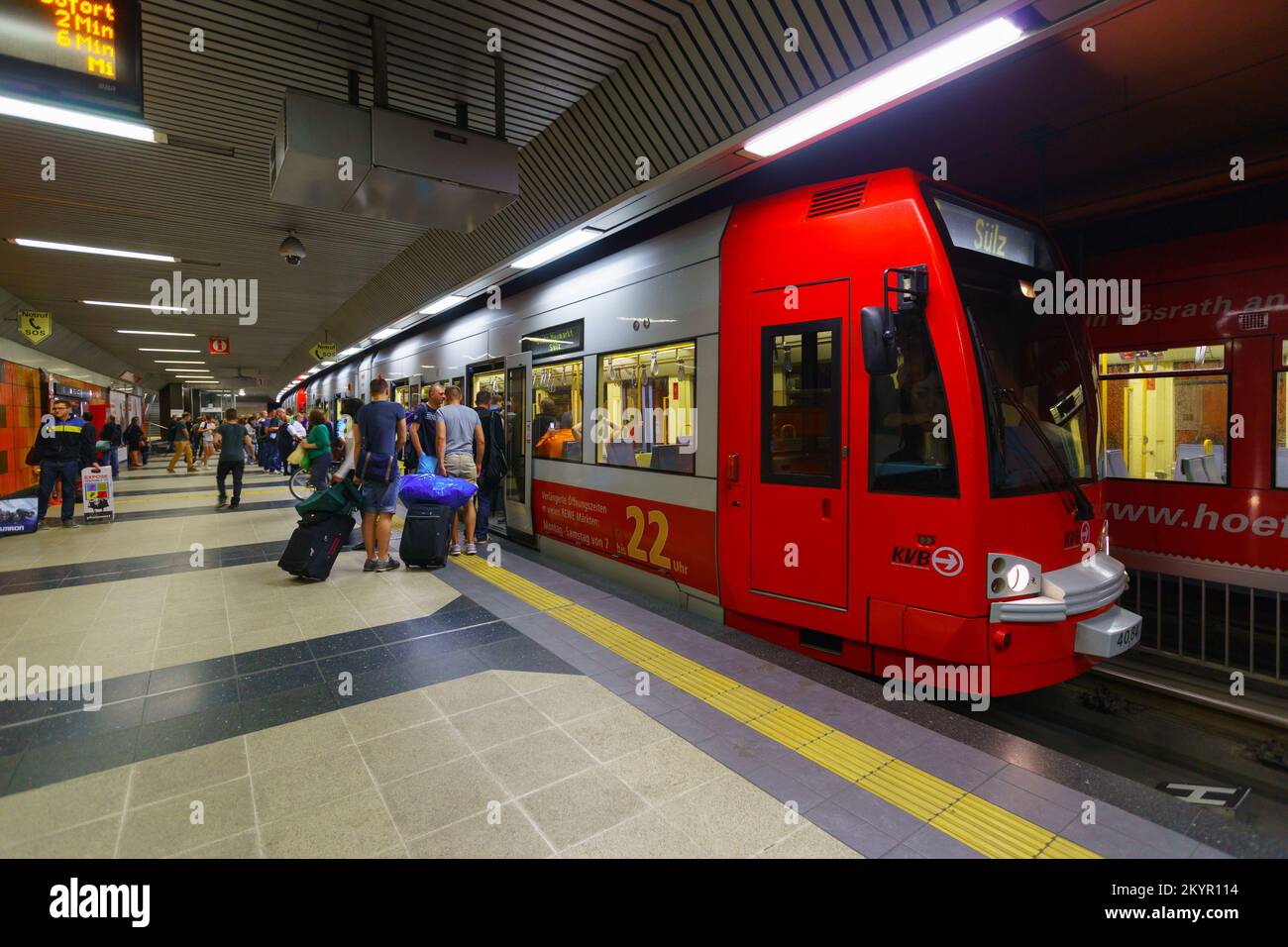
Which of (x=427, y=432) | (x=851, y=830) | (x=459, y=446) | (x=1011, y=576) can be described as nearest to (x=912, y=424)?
(x=1011, y=576)

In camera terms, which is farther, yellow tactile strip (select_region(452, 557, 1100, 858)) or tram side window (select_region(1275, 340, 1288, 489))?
tram side window (select_region(1275, 340, 1288, 489))

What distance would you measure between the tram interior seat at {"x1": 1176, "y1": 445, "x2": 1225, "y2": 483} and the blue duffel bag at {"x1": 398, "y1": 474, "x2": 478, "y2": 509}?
20.9 feet

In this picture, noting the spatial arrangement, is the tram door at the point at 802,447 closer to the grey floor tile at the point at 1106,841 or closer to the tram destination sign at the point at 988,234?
the tram destination sign at the point at 988,234

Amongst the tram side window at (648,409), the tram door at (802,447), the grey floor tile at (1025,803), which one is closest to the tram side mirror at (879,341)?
the tram door at (802,447)

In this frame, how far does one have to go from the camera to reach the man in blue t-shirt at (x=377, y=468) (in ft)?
19.7

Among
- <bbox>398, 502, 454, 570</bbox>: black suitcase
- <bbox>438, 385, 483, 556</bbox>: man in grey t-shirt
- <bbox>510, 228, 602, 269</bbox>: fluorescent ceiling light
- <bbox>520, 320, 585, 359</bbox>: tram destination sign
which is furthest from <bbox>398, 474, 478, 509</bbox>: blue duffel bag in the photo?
<bbox>510, 228, 602, 269</bbox>: fluorescent ceiling light

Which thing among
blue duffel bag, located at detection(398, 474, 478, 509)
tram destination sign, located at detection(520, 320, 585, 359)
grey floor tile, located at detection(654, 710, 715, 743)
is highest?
tram destination sign, located at detection(520, 320, 585, 359)

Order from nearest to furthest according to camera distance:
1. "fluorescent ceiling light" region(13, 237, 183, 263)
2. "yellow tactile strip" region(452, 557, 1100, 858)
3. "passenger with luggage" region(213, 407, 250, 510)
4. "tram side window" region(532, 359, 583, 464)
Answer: "yellow tactile strip" region(452, 557, 1100, 858), "tram side window" region(532, 359, 583, 464), "fluorescent ceiling light" region(13, 237, 183, 263), "passenger with luggage" region(213, 407, 250, 510)

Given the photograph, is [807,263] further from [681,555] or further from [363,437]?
[363,437]

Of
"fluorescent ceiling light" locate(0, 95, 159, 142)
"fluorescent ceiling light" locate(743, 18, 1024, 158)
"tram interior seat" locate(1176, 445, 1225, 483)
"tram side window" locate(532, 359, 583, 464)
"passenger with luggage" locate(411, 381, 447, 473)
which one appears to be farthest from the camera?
"passenger with luggage" locate(411, 381, 447, 473)

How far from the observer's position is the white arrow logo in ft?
10.8

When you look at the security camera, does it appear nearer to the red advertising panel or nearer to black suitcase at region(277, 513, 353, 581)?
black suitcase at region(277, 513, 353, 581)

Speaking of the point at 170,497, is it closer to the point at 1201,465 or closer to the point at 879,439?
the point at 879,439

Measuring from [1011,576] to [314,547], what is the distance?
5449 mm
